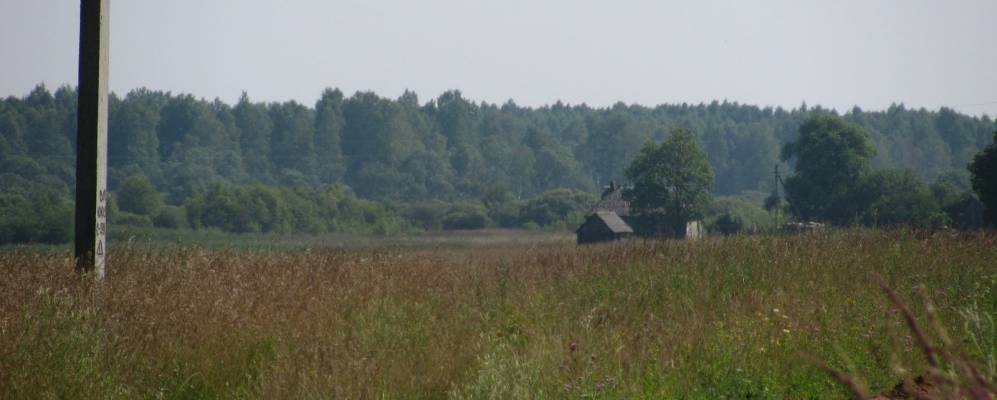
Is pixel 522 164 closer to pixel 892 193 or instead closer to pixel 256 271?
pixel 892 193

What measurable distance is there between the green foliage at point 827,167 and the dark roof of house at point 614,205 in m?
12.2

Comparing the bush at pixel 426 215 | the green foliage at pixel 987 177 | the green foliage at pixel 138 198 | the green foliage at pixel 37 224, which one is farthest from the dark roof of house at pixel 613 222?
the green foliage at pixel 37 224

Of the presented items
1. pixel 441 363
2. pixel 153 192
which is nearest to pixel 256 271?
pixel 441 363

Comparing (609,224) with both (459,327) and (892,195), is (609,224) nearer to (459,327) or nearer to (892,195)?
(892,195)

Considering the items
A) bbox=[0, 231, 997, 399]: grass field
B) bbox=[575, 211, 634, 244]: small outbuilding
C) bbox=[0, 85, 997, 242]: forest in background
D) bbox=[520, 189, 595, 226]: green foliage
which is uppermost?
bbox=[0, 85, 997, 242]: forest in background

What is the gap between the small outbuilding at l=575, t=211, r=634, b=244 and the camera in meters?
71.9

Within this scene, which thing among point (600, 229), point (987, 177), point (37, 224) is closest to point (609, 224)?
point (600, 229)

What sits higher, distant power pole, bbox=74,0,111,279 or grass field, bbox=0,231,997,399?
distant power pole, bbox=74,0,111,279

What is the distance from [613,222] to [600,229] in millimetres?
1893

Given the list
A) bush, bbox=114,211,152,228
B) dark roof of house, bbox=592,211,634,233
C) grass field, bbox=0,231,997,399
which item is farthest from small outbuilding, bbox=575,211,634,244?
grass field, bbox=0,231,997,399

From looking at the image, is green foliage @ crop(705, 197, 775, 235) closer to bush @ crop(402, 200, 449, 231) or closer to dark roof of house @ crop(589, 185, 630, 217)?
dark roof of house @ crop(589, 185, 630, 217)

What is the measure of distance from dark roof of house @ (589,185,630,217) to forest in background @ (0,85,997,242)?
3.34m

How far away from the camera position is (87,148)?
9.29m

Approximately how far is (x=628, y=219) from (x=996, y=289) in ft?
223
